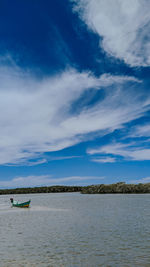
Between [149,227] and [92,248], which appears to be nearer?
[92,248]

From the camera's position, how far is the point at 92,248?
67.5 feet

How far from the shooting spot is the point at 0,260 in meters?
18.0

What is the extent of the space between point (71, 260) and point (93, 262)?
5.14 feet

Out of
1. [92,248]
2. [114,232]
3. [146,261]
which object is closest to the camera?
[146,261]

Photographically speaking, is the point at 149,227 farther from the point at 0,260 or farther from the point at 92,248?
the point at 0,260

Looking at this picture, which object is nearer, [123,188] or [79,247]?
[79,247]

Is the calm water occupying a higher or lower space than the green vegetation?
lower

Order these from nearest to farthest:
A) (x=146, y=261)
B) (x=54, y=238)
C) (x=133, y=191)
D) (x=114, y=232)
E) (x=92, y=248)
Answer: (x=146, y=261) → (x=92, y=248) → (x=54, y=238) → (x=114, y=232) → (x=133, y=191)

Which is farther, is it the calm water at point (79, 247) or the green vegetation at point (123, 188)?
the green vegetation at point (123, 188)

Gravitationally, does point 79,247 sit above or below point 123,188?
below

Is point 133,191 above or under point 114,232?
above

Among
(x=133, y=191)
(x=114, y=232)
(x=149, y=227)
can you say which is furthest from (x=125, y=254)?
(x=133, y=191)

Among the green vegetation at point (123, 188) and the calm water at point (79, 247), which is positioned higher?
the green vegetation at point (123, 188)

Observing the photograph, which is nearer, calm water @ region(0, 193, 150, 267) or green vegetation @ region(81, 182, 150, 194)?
calm water @ region(0, 193, 150, 267)
